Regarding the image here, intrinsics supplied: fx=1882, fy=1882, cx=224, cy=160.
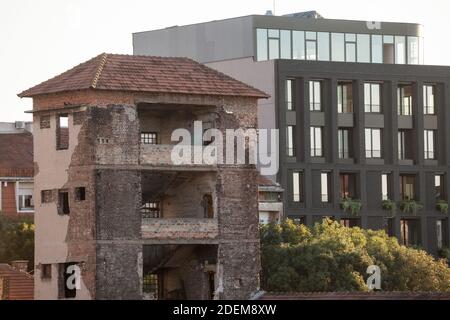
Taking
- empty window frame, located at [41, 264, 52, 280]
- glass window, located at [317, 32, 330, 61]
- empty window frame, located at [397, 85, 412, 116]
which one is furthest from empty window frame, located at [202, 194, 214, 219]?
glass window, located at [317, 32, 330, 61]

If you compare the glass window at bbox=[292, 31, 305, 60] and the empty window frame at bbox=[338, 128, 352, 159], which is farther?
the glass window at bbox=[292, 31, 305, 60]

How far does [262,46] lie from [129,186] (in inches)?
1460

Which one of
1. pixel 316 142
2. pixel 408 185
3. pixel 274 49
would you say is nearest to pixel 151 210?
pixel 316 142

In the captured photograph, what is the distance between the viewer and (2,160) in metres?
116

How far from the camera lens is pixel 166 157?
287 ft

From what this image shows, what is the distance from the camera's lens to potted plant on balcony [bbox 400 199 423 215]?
119375mm

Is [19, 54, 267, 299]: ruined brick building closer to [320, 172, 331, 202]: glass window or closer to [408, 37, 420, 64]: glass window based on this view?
[320, 172, 331, 202]: glass window

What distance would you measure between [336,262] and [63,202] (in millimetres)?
13618

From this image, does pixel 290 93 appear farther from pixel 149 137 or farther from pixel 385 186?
pixel 149 137

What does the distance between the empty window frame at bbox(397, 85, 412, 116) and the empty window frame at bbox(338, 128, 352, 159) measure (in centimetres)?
424

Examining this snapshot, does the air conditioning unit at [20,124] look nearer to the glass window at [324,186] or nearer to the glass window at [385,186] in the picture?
the glass window at [324,186]

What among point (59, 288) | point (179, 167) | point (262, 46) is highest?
point (262, 46)
